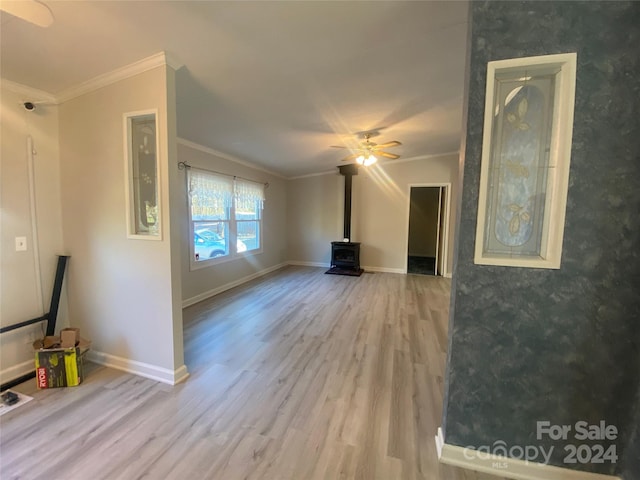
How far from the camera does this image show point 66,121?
7.95 ft

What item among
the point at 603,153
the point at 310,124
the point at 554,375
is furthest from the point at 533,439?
the point at 310,124

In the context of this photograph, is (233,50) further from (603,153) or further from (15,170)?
(603,153)

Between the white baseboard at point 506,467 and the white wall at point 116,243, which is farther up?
the white wall at point 116,243

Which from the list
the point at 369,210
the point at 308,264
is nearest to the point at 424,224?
the point at 369,210

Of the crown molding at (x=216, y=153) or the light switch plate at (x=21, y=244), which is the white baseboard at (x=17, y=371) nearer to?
the light switch plate at (x=21, y=244)

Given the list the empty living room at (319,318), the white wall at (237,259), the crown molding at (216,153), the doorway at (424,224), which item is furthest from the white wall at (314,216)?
the empty living room at (319,318)

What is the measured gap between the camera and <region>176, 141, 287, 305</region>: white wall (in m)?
3.95

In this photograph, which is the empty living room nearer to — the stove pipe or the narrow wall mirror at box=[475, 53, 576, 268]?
the narrow wall mirror at box=[475, 53, 576, 268]

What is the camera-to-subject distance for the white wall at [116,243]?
212cm

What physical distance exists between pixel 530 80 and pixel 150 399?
3.12 metres

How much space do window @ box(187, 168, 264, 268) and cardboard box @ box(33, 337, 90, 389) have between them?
202 cm

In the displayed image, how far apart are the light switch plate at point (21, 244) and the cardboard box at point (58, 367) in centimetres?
83

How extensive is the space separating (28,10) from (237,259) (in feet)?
13.9

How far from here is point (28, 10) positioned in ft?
3.90
